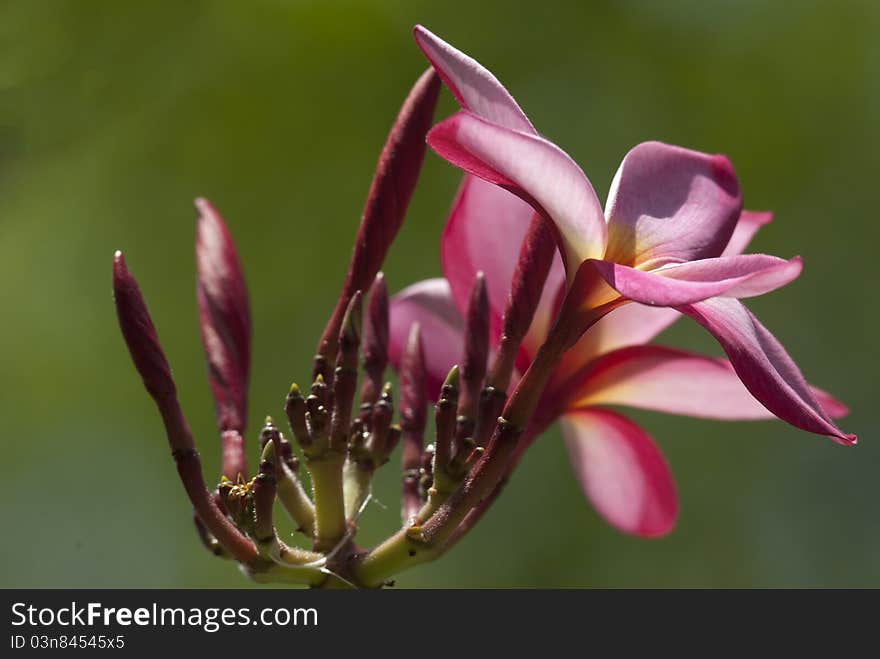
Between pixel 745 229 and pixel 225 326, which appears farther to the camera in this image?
pixel 745 229

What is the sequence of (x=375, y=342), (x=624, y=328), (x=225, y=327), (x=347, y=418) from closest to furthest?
(x=347, y=418)
(x=375, y=342)
(x=225, y=327)
(x=624, y=328)

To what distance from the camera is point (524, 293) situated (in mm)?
1370

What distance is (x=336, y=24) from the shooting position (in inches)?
202

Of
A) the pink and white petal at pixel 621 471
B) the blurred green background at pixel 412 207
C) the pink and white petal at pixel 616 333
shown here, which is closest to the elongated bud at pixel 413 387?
the pink and white petal at pixel 616 333

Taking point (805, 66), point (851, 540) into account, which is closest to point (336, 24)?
point (805, 66)

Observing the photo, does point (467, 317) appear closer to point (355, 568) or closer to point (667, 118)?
point (355, 568)

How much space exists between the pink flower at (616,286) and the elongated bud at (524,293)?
0.11ft

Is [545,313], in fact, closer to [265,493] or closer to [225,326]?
[225,326]

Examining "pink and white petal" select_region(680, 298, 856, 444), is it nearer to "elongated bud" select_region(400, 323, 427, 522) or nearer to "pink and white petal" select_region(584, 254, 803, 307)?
"pink and white petal" select_region(584, 254, 803, 307)

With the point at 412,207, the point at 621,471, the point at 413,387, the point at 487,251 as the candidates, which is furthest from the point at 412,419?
the point at 412,207

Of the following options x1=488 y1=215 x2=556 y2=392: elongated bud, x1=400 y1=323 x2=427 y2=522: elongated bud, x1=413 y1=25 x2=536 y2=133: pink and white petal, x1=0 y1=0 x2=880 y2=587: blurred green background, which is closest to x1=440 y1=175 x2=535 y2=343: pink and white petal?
x1=400 y1=323 x2=427 y2=522: elongated bud

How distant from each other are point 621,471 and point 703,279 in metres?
0.75

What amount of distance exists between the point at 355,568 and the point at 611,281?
1.46ft

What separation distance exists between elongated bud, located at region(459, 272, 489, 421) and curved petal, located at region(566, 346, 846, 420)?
29 cm
